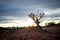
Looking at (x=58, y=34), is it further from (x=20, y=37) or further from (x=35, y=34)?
(x=20, y=37)

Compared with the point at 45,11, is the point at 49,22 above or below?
below

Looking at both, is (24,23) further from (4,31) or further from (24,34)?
(4,31)

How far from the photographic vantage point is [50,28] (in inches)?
216

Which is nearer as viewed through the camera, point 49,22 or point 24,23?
point 24,23

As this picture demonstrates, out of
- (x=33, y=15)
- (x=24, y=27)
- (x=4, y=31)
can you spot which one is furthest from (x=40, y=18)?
(x=4, y=31)

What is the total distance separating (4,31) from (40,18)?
1299 millimetres

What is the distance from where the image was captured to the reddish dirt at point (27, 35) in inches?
189

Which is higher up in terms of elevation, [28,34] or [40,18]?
[40,18]

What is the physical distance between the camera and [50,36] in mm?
4859

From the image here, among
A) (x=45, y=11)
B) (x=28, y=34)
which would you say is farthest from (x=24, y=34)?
(x=45, y=11)

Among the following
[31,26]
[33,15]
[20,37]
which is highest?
[33,15]

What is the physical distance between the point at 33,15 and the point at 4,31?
1150 mm

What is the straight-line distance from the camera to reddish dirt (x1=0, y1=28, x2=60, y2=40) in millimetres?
4789

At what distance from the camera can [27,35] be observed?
495 cm
